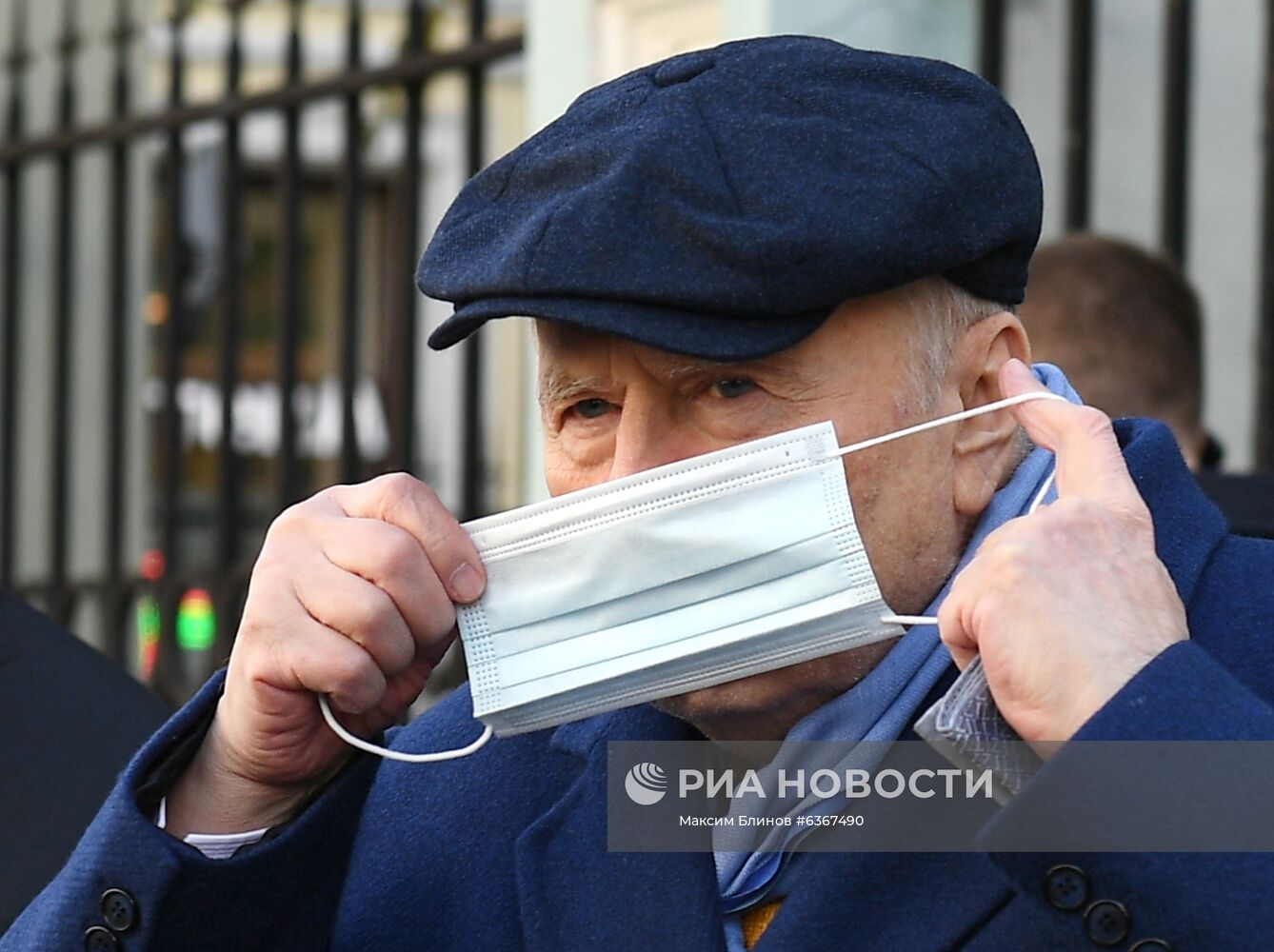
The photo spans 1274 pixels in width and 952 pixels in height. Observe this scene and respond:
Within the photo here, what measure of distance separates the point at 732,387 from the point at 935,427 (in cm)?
21

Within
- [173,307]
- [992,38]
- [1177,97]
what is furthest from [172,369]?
[1177,97]

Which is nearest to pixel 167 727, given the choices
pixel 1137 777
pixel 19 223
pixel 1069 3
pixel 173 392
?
pixel 1137 777

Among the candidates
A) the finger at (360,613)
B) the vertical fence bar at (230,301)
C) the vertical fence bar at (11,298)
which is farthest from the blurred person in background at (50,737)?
the vertical fence bar at (11,298)

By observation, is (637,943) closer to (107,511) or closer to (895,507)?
(895,507)

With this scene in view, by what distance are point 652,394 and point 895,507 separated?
265 millimetres

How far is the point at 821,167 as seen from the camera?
2.06m

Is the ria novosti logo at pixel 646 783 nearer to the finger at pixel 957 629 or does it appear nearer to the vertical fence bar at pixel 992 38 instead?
the finger at pixel 957 629

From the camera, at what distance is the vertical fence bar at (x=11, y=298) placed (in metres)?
6.63

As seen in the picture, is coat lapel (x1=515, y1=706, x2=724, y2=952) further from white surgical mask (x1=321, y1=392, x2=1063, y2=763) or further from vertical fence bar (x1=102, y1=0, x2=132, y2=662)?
vertical fence bar (x1=102, y1=0, x2=132, y2=662)

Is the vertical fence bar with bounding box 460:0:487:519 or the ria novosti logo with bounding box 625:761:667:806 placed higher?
the ria novosti logo with bounding box 625:761:667:806

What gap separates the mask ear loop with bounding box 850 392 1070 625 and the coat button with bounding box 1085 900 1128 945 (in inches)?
13.9

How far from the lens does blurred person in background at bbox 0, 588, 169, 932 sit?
2.71m

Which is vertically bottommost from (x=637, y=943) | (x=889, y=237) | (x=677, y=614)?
(x=637, y=943)

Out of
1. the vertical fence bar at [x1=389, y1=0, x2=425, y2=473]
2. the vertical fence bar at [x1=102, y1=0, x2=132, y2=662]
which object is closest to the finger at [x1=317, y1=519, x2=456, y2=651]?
the vertical fence bar at [x1=389, y1=0, x2=425, y2=473]
